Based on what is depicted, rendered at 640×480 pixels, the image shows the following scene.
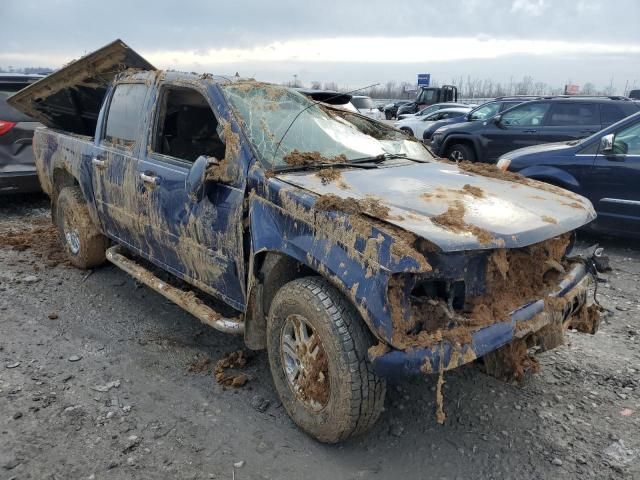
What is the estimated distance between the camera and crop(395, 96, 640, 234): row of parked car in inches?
237

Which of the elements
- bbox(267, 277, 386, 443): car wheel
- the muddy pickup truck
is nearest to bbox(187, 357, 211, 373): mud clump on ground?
the muddy pickup truck

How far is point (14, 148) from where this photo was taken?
7113 millimetres

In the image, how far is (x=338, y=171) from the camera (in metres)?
3.27

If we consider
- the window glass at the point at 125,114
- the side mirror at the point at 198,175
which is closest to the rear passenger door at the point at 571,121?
the window glass at the point at 125,114

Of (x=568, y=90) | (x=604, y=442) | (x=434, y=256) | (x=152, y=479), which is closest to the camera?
(x=434, y=256)

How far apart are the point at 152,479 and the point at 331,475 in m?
0.85

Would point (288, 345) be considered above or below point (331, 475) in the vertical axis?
above

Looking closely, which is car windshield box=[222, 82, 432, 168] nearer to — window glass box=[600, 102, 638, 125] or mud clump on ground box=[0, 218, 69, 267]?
mud clump on ground box=[0, 218, 69, 267]

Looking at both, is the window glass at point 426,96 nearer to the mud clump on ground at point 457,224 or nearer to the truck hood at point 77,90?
the truck hood at point 77,90

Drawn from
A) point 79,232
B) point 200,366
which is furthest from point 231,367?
point 79,232

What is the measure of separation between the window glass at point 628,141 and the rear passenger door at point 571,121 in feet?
9.35

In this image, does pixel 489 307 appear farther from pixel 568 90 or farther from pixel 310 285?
pixel 568 90

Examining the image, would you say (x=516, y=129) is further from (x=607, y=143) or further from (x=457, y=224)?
(x=457, y=224)

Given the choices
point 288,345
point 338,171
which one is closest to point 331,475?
point 288,345
